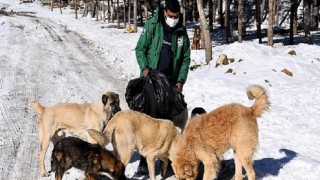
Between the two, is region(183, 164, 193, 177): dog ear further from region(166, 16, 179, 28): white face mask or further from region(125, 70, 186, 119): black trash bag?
region(166, 16, 179, 28): white face mask

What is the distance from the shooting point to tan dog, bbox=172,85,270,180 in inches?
236

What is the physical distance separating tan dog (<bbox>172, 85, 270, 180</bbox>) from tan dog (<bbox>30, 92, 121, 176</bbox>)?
67.4 inches

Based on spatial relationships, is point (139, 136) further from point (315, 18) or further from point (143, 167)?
point (315, 18)

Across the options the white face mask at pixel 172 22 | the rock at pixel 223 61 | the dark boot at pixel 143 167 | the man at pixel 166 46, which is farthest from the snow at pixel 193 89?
the white face mask at pixel 172 22

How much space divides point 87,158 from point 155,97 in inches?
66.7

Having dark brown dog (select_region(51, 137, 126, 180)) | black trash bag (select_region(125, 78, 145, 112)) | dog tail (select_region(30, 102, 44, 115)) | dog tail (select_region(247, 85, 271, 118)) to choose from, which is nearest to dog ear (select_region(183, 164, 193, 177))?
dark brown dog (select_region(51, 137, 126, 180))

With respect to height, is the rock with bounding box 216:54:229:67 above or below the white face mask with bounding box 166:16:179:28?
below

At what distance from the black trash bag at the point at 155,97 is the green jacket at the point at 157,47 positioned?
237 millimetres

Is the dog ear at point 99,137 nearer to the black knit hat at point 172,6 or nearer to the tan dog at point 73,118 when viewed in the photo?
the tan dog at point 73,118

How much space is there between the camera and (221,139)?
6.05 metres

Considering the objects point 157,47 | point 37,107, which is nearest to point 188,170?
point 157,47

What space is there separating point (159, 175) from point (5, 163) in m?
2.90

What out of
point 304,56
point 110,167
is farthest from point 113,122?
point 304,56

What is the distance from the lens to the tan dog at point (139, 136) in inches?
250
